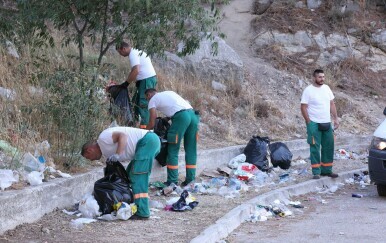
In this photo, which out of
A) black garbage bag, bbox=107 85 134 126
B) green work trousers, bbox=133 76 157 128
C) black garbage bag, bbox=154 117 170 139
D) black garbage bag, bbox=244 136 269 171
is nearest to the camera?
black garbage bag, bbox=154 117 170 139

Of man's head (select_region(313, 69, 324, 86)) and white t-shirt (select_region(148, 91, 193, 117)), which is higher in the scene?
man's head (select_region(313, 69, 324, 86))

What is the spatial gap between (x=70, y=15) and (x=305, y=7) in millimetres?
13968

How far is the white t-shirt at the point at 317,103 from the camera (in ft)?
40.6

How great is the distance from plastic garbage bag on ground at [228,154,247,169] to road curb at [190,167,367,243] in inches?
54.4

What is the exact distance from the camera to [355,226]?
9234mm

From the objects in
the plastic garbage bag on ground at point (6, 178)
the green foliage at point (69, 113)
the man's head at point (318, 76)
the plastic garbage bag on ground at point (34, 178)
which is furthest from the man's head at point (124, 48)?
the plastic garbage bag on ground at point (6, 178)

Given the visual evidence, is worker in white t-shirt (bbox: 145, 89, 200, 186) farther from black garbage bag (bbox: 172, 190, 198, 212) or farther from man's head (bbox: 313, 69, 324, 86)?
man's head (bbox: 313, 69, 324, 86)

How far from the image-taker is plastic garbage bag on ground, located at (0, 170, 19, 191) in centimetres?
814

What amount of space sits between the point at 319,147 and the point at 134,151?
454cm

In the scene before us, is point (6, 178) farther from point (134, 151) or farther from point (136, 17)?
point (136, 17)

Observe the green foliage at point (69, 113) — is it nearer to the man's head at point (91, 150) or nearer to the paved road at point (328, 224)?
the man's head at point (91, 150)

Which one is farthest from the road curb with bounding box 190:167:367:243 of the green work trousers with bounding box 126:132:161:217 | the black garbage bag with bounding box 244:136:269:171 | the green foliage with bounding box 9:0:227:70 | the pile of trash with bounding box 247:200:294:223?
the green foliage with bounding box 9:0:227:70

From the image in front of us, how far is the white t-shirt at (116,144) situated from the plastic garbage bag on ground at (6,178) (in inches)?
40.1

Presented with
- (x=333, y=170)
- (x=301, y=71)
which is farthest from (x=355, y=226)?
(x=301, y=71)
